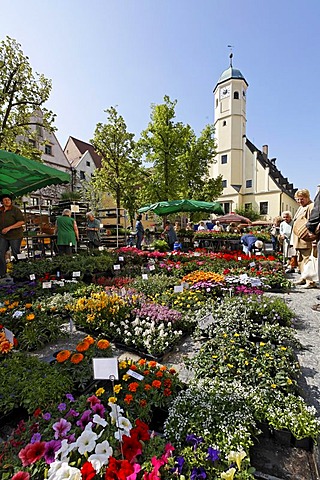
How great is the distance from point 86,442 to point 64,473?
186 mm

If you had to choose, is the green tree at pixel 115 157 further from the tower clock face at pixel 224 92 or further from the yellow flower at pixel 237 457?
the tower clock face at pixel 224 92

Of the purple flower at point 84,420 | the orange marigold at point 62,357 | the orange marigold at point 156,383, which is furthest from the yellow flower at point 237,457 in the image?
the orange marigold at point 62,357

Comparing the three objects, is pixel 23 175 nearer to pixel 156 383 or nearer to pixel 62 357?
pixel 62 357

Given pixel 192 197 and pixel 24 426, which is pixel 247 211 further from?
pixel 24 426

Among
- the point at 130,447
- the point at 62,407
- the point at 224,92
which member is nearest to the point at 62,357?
the point at 62,407

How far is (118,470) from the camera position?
4.00 feet

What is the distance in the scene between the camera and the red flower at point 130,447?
4.29ft

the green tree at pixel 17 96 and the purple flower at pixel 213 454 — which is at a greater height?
the green tree at pixel 17 96

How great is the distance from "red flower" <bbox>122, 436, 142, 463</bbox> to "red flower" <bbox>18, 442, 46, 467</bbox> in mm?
408

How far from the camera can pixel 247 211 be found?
107 ft

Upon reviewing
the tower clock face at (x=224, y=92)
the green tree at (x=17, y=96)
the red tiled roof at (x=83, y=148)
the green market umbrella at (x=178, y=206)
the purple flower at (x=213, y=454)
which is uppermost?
the tower clock face at (x=224, y=92)

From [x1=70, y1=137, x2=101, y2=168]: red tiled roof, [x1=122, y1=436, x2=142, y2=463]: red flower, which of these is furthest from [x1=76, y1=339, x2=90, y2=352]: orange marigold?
[x1=70, y1=137, x2=101, y2=168]: red tiled roof

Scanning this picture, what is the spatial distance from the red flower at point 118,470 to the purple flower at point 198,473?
302mm

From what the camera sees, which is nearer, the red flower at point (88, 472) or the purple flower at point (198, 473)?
the red flower at point (88, 472)
